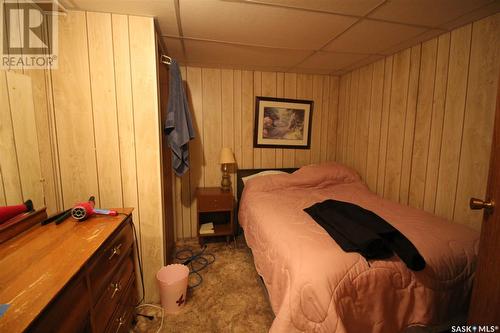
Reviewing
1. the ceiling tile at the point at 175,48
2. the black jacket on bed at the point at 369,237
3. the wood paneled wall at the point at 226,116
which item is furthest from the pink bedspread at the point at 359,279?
the ceiling tile at the point at 175,48

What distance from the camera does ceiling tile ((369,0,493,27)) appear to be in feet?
4.55

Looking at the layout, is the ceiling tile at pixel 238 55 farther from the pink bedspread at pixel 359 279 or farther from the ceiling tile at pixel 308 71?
the pink bedspread at pixel 359 279

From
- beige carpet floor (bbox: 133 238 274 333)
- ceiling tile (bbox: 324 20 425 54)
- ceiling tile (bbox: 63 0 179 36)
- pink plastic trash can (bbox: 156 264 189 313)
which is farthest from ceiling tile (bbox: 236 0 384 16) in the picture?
beige carpet floor (bbox: 133 238 274 333)

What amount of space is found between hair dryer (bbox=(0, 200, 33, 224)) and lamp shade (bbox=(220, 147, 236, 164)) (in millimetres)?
1682

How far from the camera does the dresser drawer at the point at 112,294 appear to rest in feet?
3.34

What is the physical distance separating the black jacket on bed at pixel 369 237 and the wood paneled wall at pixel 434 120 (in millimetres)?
948

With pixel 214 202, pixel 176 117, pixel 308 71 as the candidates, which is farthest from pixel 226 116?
pixel 308 71

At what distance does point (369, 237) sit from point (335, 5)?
1.44 metres

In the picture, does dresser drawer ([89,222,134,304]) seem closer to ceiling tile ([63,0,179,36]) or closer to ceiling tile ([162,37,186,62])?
ceiling tile ([63,0,179,36])

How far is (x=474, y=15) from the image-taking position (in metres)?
1.53

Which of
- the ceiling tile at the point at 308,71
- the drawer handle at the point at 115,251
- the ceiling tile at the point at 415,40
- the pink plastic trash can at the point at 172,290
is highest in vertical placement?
the ceiling tile at the point at 308,71

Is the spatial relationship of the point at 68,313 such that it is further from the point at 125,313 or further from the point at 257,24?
the point at 257,24

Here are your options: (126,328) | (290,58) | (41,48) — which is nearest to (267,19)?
(290,58)

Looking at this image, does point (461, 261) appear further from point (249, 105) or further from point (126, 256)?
point (249, 105)
